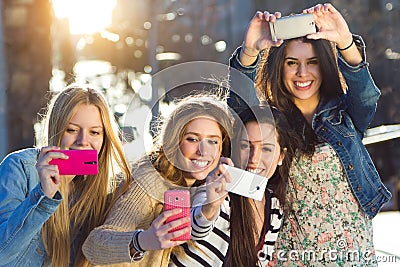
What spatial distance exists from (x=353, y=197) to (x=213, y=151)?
0.55m

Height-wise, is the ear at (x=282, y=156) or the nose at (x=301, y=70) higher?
the nose at (x=301, y=70)

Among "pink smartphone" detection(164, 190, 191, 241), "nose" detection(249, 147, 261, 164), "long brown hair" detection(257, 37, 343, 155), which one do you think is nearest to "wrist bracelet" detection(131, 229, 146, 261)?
"pink smartphone" detection(164, 190, 191, 241)

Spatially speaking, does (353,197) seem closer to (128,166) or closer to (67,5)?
(128,166)

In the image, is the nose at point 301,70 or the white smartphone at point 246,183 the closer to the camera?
the white smartphone at point 246,183

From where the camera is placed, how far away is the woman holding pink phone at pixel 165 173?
2.55 meters

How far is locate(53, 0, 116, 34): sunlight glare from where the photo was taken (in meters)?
9.22

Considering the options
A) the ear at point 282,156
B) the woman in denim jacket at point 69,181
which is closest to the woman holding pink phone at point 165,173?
the woman in denim jacket at point 69,181

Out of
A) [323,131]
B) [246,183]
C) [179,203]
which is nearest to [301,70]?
[323,131]

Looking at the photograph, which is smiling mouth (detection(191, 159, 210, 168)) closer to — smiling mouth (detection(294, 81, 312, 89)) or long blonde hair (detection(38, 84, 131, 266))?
long blonde hair (detection(38, 84, 131, 266))

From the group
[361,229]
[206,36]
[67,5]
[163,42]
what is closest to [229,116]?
[361,229]

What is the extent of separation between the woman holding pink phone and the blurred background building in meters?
3.13

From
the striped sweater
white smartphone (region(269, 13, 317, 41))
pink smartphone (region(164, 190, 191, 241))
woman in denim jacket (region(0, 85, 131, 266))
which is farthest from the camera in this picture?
white smartphone (region(269, 13, 317, 41))

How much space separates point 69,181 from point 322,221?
32.2 inches

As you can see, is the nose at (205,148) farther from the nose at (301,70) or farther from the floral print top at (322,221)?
the nose at (301,70)
